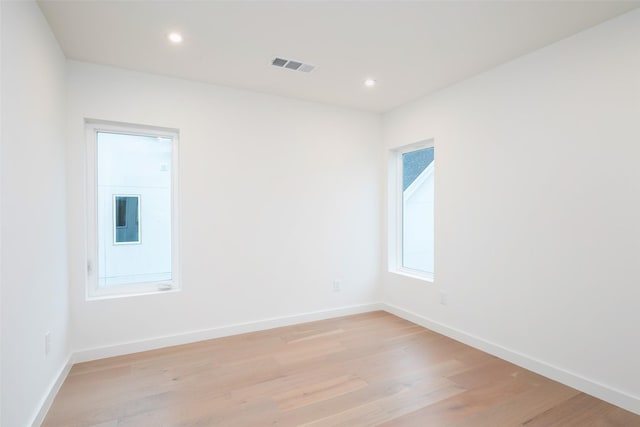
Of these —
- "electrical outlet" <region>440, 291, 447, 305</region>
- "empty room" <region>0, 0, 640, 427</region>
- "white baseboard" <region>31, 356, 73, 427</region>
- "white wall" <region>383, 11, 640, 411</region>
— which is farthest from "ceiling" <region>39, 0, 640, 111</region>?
"white baseboard" <region>31, 356, 73, 427</region>

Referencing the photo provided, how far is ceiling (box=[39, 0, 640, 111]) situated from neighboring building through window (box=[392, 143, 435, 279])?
102cm

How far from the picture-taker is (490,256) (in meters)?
3.04

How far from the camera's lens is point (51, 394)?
2227 mm

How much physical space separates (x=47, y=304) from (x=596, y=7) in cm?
407

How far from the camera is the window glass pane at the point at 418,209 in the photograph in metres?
3.85

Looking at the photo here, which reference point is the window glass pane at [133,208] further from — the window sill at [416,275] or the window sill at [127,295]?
the window sill at [416,275]

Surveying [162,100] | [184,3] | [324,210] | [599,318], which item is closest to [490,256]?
[599,318]

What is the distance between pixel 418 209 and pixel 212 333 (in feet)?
9.00

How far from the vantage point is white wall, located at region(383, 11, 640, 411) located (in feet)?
7.17

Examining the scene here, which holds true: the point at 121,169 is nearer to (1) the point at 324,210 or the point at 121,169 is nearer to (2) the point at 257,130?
(2) the point at 257,130

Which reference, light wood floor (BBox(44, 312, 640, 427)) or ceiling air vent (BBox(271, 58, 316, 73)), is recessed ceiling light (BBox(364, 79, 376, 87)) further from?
light wood floor (BBox(44, 312, 640, 427))

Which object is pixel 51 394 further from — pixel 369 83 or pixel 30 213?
pixel 369 83

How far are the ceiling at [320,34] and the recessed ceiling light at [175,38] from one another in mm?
42

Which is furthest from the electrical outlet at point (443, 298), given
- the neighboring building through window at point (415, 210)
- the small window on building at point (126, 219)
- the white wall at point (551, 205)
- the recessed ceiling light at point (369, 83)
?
the small window on building at point (126, 219)
